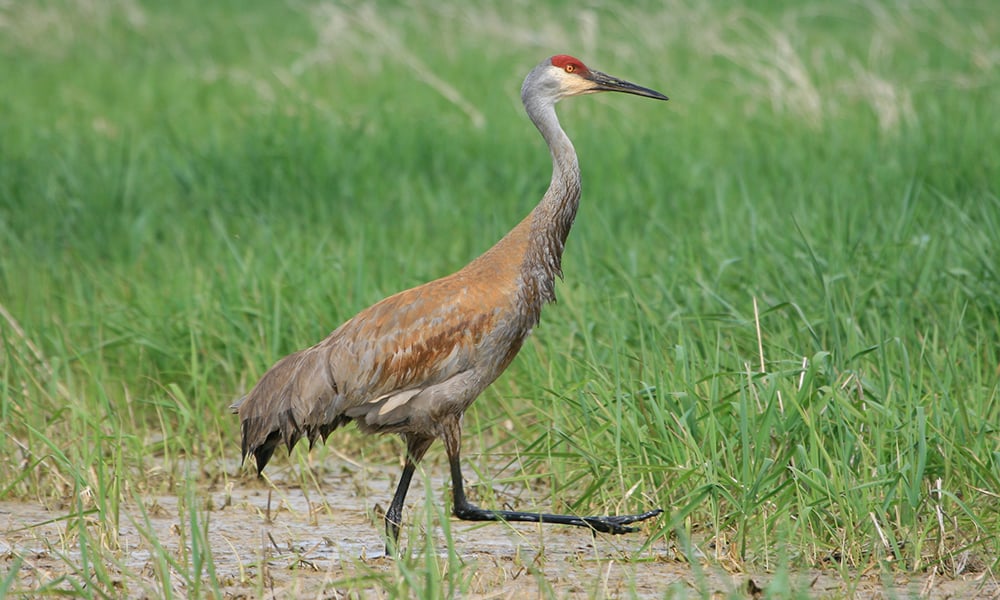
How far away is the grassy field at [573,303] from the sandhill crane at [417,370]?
0.92 ft

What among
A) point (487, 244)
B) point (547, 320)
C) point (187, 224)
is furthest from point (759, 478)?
point (187, 224)

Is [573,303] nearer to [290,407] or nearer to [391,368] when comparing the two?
[391,368]

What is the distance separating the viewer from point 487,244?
6922 mm

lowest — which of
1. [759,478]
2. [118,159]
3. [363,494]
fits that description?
[363,494]

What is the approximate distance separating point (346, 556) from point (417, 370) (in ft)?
2.05

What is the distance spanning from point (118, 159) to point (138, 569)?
5050mm

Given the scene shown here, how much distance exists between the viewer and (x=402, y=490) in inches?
Answer: 173

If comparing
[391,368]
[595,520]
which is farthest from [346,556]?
[595,520]

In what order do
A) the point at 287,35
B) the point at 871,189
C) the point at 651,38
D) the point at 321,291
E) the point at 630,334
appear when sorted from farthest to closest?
1. the point at 287,35
2. the point at 651,38
3. the point at 871,189
4. the point at 321,291
5. the point at 630,334

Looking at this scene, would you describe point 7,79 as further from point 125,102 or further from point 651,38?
point 651,38

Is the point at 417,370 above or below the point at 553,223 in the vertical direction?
below

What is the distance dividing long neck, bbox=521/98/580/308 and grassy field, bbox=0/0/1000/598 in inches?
12.9

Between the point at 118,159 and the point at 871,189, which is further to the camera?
the point at 118,159

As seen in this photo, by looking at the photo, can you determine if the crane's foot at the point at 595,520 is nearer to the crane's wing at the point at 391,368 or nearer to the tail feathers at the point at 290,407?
the crane's wing at the point at 391,368
